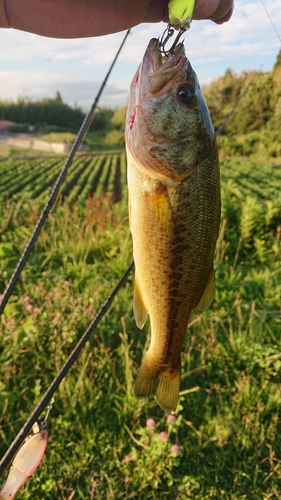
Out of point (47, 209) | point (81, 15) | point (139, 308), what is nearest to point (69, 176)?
point (47, 209)

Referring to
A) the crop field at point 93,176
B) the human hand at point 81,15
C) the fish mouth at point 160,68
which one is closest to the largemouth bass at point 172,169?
the fish mouth at point 160,68

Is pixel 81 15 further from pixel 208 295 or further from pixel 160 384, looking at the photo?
pixel 160 384

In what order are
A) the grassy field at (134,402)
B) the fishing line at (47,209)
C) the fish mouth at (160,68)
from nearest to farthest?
the fish mouth at (160,68) < the fishing line at (47,209) < the grassy field at (134,402)

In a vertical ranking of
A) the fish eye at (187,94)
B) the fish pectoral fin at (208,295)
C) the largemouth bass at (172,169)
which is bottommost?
the fish pectoral fin at (208,295)

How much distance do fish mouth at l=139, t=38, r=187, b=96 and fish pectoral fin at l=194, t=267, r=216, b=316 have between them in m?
0.57

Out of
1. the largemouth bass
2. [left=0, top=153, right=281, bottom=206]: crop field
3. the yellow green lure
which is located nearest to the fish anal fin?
the largemouth bass

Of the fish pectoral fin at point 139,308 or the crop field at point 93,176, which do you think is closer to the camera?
the fish pectoral fin at point 139,308

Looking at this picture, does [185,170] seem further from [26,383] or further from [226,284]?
[226,284]

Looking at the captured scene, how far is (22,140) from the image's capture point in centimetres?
2219

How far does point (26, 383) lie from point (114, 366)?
69cm

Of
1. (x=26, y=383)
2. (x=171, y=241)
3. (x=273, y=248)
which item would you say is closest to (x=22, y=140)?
(x=273, y=248)

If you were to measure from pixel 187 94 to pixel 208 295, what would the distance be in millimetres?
606

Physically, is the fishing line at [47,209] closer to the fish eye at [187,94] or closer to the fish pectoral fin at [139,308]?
the fish pectoral fin at [139,308]

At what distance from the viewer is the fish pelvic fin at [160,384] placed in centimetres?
132
